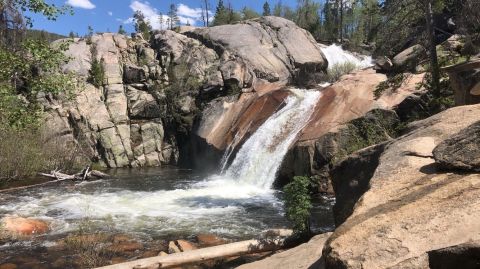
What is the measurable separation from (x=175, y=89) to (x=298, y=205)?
2429 centimetres

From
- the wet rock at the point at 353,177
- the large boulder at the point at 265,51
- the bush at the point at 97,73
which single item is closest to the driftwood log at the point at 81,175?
the bush at the point at 97,73

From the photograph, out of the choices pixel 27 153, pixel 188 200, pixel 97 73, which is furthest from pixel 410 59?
pixel 97 73

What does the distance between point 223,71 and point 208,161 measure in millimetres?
9487

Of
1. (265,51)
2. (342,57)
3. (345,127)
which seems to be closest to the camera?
(345,127)

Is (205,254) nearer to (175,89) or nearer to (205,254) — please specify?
(205,254)

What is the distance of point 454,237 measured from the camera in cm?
421

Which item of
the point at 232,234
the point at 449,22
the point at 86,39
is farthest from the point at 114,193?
the point at 449,22

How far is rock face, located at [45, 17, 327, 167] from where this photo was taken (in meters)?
28.1

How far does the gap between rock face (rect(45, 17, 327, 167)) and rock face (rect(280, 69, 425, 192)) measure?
4.75m

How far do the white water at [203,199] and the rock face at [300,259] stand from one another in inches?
185

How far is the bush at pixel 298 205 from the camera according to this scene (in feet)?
32.0

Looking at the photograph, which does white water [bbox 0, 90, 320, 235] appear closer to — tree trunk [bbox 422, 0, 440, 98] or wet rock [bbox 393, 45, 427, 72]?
wet rock [bbox 393, 45, 427, 72]

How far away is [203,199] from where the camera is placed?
1764cm

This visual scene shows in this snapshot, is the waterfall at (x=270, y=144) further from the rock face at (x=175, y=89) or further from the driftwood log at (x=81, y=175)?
the driftwood log at (x=81, y=175)
